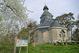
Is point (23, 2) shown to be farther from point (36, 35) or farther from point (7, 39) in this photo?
point (36, 35)

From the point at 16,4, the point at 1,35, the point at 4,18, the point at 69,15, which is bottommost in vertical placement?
the point at 1,35

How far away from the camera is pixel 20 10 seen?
292 inches

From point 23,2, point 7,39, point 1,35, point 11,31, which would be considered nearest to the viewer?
point 7,39

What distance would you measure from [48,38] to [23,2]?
698 inches

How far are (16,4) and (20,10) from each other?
617 millimetres

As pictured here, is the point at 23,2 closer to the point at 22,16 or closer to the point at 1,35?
the point at 22,16

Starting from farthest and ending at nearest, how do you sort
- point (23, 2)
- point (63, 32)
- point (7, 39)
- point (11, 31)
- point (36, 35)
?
point (36, 35) → point (63, 32) → point (23, 2) → point (11, 31) → point (7, 39)

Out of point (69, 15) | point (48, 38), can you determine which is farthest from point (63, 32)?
point (69, 15)

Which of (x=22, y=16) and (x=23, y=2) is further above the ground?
(x=23, y=2)

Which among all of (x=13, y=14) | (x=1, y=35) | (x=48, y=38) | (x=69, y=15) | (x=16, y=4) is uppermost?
Answer: (x=69, y=15)

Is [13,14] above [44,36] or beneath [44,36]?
above

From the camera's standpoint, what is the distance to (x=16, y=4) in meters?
7.21

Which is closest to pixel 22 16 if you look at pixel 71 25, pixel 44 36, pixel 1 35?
pixel 1 35

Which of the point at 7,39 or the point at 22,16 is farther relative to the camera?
the point at 22,16
